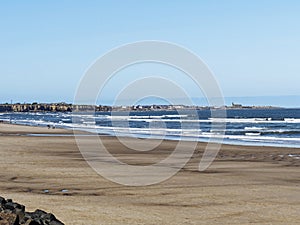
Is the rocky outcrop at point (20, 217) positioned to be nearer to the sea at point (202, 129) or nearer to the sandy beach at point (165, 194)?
the sandy beach at point (165, 194)

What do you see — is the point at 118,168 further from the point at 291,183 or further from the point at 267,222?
the point at 267,222

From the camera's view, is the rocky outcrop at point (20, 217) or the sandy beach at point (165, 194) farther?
the sandy beach at point (165, 194)

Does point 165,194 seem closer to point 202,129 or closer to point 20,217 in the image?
point 20,217

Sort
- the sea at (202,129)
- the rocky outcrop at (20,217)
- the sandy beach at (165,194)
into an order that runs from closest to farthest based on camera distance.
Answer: the rocky outcrop at (20,217), the sandy beach at (165,194), the sea at (202,129)

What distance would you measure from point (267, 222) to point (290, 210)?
148cm

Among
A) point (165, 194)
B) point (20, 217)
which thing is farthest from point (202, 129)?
point (20, 217)

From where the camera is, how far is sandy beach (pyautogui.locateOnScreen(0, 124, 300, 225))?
1066 centimetres

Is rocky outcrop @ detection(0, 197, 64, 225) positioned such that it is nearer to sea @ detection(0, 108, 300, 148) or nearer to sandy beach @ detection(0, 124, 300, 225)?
sandy beach @ detection(0, 124, 300, 225)

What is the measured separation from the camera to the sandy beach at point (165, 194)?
35.0 feet

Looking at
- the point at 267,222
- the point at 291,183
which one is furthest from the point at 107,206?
the point at 291,183

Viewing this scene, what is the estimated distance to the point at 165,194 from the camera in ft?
44.0

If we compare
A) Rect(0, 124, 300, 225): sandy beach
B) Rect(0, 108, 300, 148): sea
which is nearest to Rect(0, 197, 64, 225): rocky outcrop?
Rect(0, 124, 300, 225): sandy beach

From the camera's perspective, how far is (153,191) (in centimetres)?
1391

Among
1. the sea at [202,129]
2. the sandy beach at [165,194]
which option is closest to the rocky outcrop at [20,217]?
the sandy beach at [165,194]
